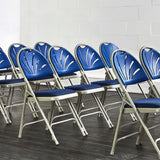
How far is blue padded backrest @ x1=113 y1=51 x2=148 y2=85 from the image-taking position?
3.73 metres

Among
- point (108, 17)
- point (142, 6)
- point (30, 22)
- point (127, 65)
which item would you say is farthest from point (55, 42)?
point (127, 65)

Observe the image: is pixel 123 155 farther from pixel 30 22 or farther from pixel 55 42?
pixel 30 22

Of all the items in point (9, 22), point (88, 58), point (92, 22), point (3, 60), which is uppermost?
point (92, 22)

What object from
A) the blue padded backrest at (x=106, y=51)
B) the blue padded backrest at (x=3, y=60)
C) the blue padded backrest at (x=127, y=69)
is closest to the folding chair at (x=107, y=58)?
the blue padded backrest at (x=106, y=51)

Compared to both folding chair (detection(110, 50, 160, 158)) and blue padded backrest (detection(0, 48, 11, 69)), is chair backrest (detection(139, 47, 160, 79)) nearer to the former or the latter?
folding chair (detection(110, 50, 160, 158))

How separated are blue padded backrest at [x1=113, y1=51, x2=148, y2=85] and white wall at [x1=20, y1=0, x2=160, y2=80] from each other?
12.4 ft

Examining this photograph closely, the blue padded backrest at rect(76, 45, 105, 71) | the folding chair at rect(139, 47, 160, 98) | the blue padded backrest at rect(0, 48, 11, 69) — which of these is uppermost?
the folding chair at rect(139, 47, 160, 98)

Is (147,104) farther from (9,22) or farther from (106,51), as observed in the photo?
(9,22)

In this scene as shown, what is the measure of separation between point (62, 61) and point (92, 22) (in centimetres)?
354

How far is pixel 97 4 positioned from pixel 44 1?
149cm

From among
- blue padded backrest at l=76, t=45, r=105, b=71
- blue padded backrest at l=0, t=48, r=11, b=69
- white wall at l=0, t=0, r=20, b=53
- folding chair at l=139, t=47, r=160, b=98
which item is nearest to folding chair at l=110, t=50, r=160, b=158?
folding chair at l=139, t=47, r=160, b=98

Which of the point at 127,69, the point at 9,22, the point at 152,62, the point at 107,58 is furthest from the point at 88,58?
the point at 9,22

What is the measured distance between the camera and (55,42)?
9.06 meters

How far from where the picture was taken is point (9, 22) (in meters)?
9.43
